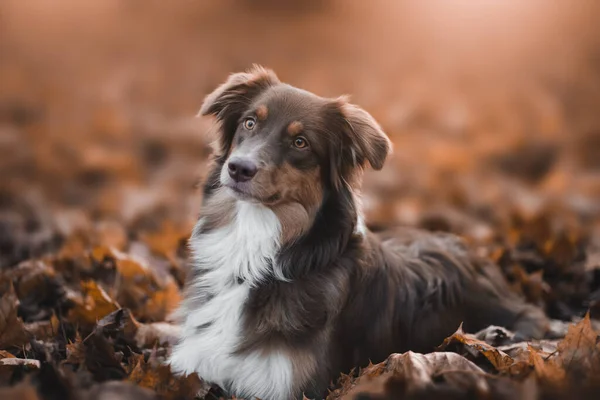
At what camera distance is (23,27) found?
463 inches

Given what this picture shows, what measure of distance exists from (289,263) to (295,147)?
64cm

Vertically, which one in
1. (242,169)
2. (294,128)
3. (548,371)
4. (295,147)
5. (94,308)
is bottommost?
(94,308)

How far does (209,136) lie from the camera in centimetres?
452

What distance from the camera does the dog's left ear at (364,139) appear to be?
4.13 metres

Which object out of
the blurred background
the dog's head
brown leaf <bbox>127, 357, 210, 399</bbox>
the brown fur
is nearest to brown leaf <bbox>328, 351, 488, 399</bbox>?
brown leaf <bbox>127, 357, 210, 399</bbox>

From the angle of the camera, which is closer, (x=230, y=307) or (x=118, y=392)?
(x=118, y=392)

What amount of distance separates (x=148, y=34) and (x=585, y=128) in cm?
743

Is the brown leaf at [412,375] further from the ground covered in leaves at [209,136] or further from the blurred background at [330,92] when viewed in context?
the blurred background at [330,92]

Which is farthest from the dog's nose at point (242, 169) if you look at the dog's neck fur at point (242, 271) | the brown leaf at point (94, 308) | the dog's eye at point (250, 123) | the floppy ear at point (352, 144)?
the brown leaf at point (94, 308)

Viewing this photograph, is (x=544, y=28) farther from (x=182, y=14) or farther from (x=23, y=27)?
(x=23, y=27)

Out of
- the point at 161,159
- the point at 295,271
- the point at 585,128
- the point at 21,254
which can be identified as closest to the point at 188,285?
the point at 295,271

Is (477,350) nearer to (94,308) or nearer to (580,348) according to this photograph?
(580,348)

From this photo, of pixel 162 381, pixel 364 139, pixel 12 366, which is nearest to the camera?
pixel 162 381

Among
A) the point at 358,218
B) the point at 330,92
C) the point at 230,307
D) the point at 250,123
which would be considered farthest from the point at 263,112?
the point at 330,92
